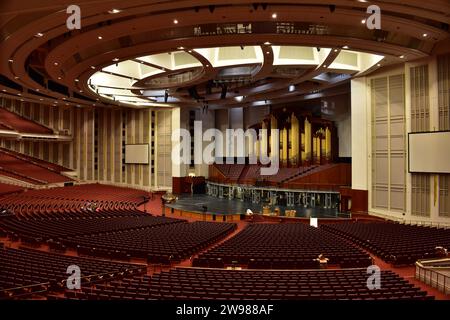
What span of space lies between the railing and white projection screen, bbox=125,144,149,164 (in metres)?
25.9

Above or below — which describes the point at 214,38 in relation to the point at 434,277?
above

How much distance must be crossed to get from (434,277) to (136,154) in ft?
90.6

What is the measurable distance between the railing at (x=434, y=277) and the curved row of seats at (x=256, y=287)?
0.82 metres

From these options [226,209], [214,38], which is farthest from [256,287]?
[226,209]

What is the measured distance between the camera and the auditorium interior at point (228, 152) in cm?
848

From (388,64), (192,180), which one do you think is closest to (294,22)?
(388,64)

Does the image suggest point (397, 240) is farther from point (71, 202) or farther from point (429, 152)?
point (71, 202)

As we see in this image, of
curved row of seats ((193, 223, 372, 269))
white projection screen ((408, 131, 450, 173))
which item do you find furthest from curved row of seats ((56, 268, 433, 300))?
white projection screen ((408, 131, 450, 173))

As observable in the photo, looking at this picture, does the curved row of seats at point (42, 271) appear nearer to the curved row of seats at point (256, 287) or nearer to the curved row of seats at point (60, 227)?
the curved row of seats at point (256, 287)

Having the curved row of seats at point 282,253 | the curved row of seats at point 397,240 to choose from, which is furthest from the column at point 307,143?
the curved row of seats at point 282,253

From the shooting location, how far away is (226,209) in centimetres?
2222

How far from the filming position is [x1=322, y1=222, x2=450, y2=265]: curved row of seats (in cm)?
1003
